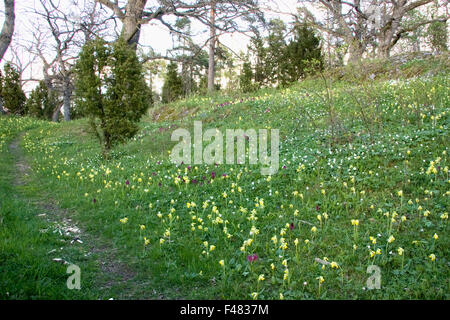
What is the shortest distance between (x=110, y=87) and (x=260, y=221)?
24.2 feet

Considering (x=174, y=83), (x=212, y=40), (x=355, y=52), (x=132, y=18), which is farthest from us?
(x=174, y=83)

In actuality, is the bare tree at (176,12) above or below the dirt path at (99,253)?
above

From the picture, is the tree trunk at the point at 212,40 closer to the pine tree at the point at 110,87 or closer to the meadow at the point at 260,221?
the pine tree at the point at 110,87

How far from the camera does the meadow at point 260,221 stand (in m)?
3.38

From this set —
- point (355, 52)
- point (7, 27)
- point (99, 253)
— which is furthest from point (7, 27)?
point (355, 52)

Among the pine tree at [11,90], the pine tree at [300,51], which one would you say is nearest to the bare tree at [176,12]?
the pine tree at [300,51]

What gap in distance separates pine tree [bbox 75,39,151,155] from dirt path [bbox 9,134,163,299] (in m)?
3.28

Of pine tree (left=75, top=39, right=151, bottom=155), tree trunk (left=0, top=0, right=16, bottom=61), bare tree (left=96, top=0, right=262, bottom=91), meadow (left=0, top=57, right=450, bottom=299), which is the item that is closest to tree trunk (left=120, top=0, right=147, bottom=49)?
bare tree (left=96, top=0, right=262, bottom=91)

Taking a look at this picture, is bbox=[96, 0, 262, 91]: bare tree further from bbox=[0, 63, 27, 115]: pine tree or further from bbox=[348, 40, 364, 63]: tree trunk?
bbox=[0, 63, 27, 115]: pine tree

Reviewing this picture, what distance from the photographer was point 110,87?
9828mm

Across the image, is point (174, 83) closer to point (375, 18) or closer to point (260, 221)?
point (375, 18)

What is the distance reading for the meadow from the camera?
338 cm

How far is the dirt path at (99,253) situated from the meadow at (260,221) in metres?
0.02

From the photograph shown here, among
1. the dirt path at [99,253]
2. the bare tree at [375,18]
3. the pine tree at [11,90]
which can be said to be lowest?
the dirt path at [99,253]
